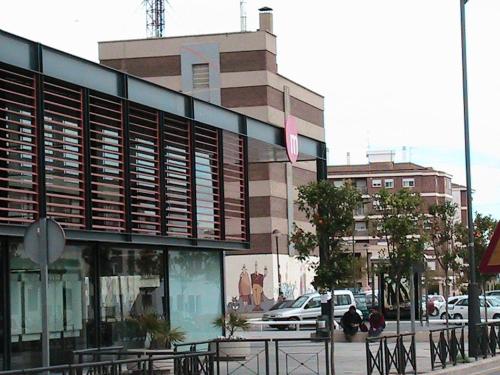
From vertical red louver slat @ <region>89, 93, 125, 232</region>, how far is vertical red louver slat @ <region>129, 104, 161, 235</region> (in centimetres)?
47

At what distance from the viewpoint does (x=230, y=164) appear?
29.0 meters

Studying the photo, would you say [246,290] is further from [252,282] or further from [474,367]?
[474,367]

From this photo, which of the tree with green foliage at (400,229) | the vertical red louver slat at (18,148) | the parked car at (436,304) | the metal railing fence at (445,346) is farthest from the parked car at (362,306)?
the vertical red louver slat at (18,148)

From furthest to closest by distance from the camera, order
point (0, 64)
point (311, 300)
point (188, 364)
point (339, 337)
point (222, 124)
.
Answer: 1. point (311, 300)
2. point (339, 337)
3. point (222, 124)
4. point (0, 64)
5. point (188, 364)

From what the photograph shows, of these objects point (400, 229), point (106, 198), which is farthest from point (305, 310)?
point (106, 198)

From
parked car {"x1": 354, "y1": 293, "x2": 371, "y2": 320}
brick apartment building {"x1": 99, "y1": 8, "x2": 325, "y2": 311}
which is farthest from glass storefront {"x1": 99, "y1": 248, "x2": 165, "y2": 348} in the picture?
brick apartment building {"x1": 99, "y1": 8, "x2": 325, "y2": 311}

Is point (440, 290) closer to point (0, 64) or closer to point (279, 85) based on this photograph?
point (279, 85)

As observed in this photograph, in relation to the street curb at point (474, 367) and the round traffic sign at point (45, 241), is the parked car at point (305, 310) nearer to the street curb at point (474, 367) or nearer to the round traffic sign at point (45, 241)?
the street curb at point (474, 367)

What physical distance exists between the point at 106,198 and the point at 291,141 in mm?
9441

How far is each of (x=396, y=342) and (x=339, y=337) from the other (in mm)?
17715

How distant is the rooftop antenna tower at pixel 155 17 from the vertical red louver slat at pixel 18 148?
69147 millimetres

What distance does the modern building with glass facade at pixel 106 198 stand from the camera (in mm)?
19984

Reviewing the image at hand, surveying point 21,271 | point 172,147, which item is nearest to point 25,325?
point 21,271

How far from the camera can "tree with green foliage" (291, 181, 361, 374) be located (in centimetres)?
2333
